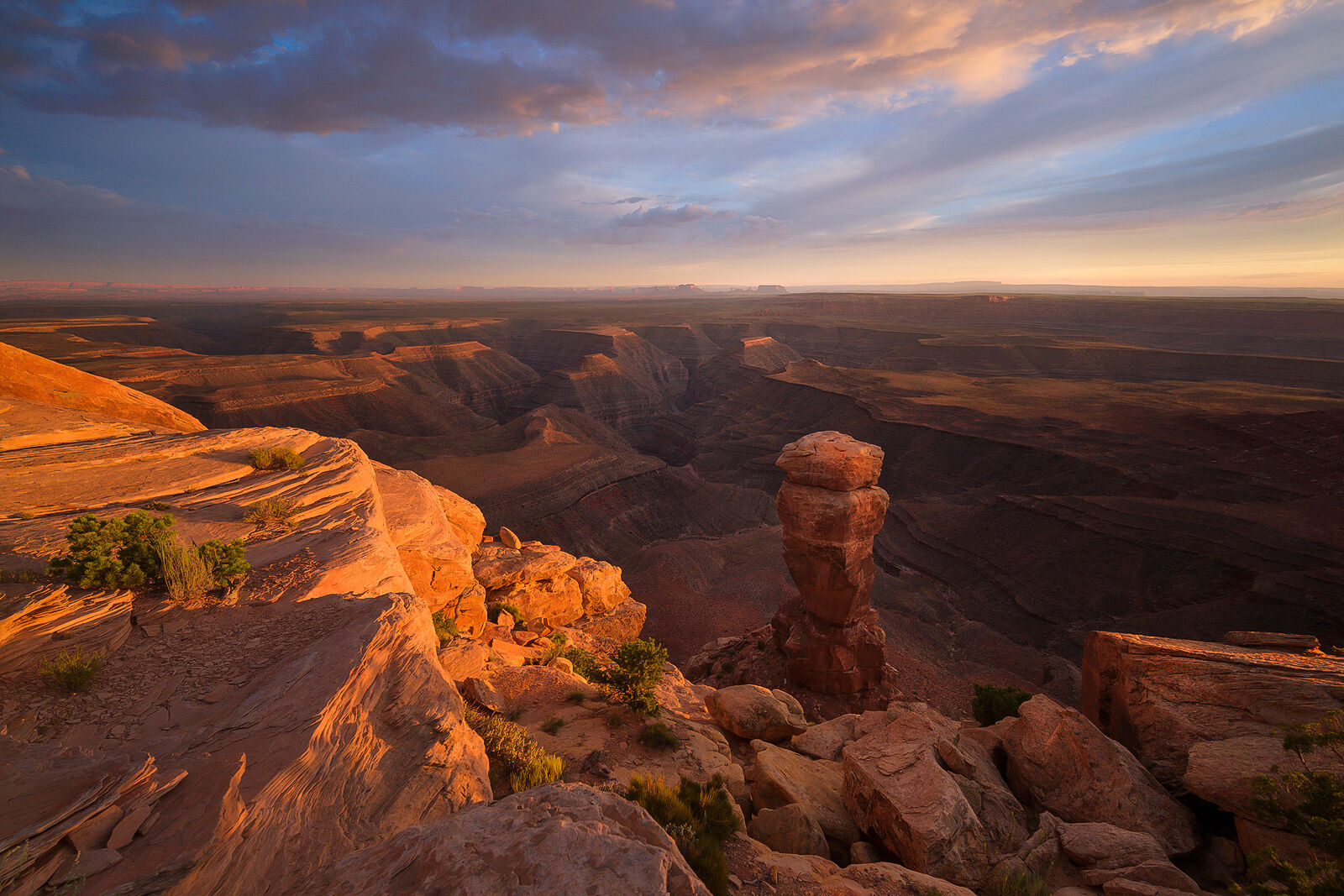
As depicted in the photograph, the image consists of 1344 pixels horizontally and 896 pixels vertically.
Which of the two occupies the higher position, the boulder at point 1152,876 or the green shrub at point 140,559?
the green shrub at point 140,559

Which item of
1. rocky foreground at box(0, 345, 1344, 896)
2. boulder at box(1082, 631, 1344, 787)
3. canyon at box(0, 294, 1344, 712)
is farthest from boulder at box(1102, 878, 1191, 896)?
canyon at box(0, 294, 1344, 712)

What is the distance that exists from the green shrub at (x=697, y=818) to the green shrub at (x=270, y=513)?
8510 mm

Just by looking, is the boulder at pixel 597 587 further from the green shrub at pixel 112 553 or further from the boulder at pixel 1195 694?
the boulder at pixel 1195 694

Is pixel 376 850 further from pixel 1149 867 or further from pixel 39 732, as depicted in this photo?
pixel 1149 867

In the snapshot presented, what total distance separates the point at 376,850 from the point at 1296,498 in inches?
1788

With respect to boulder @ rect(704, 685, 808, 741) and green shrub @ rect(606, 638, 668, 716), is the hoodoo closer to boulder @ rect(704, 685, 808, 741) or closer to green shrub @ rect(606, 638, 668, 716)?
boulder @ rect(704, 685, 808, 741)

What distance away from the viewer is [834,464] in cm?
1836

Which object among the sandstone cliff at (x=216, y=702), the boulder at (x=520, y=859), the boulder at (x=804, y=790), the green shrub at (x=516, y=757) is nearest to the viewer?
the boulder at (x=520, y=859)

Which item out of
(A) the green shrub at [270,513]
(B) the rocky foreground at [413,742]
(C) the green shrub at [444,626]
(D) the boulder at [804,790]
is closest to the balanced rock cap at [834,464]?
(B) the rocky foreground at [413,742]

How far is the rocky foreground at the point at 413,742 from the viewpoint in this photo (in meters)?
3.72

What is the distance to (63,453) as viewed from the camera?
34.3 feet

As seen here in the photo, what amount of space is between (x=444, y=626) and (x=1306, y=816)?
51.8 ft

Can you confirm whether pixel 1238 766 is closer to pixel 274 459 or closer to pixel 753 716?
pixel 753 716

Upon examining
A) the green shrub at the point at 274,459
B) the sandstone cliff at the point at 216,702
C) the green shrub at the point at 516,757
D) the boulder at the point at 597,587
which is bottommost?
the boulder at the point at 597,587
